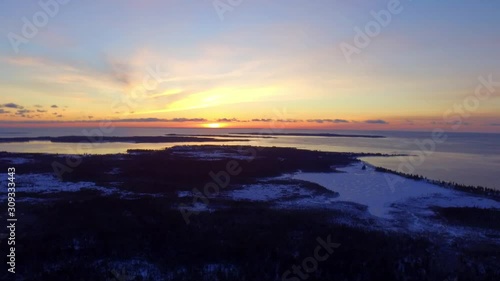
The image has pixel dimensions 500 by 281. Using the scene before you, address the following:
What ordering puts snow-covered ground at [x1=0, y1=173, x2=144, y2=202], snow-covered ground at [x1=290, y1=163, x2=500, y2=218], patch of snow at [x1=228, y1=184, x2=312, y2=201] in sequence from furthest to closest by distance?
patch of snow at [x1=228, y1=184, x2=312, y2=201], snow-covered ground at [x1=0, y1=173, x2=144, y2=202], snow-covered ground at [x1=290, y1=163, x2=500, y2=218]

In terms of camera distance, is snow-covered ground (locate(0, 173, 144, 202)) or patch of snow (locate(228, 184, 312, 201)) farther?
patch of snow (locate(228, 184, 312, 201))

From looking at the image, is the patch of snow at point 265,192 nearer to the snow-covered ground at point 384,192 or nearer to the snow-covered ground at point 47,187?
the snow-covered ground at point 384,192

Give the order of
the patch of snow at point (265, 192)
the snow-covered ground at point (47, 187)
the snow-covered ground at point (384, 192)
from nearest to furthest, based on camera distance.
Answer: the snow-covered ground at point (384, 192), the snow-covered ground at point (47, 187), the patch of snow at point (265, 192)

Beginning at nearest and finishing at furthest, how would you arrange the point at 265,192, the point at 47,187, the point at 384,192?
the point at 47,187 → the point at 265,192 → the point at 384,192

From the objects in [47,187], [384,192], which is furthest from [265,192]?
[47,187]

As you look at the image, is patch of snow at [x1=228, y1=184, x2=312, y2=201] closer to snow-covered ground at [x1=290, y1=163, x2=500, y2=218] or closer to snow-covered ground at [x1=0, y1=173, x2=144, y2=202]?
snow-covered ground at [x1=290, y1=163, x2=500, y2=218]

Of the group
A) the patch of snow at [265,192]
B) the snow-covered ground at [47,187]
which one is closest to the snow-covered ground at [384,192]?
the patch of snow at [265,192]

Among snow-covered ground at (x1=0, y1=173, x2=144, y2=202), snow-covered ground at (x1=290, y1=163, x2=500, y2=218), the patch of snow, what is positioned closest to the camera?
snow-covered ground at (x1=290, y1=163, x2=500, y2=218)

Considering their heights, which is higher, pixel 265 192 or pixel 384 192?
pixel 384 192

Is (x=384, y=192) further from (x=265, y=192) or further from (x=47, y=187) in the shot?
(x=47, y=187)

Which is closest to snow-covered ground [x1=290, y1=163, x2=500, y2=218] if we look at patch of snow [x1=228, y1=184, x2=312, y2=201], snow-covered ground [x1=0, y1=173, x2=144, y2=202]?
patch of snow [x1=228, y1=184, x2=312, y2=201]

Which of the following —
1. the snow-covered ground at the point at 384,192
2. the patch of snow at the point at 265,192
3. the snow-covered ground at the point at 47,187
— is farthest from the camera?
the patch of snow at the point at 265,192

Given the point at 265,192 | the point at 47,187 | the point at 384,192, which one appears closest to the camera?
the point at 47,187

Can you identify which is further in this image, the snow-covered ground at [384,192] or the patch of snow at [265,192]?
the patch of snow at [265,192]
